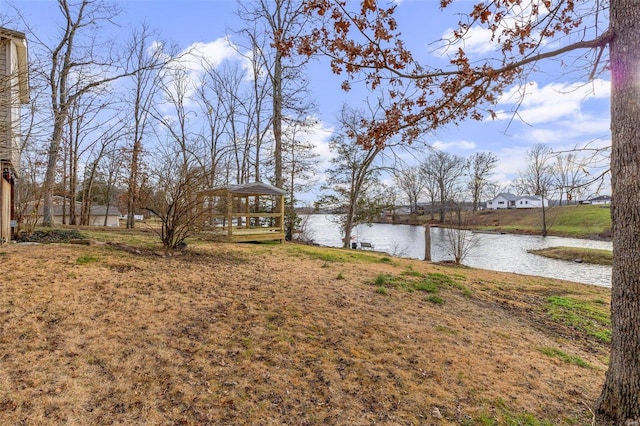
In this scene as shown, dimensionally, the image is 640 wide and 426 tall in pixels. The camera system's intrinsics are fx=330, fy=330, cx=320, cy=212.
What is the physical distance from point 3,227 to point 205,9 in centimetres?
640

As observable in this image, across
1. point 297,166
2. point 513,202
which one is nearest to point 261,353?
point 297,166

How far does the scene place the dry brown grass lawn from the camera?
2.18 meters

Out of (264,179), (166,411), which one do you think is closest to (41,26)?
(264,179)

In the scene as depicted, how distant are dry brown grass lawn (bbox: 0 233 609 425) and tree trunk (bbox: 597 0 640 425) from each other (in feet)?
1.33

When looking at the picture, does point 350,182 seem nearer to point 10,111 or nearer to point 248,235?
point 248,235

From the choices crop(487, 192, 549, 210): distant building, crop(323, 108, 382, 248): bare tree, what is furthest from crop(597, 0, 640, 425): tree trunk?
crop(487, 192, 549, 210): distant building

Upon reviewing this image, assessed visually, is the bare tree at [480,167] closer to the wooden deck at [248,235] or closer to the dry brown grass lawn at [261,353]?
the wooden deck at [248,235]

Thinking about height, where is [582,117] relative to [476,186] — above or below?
below

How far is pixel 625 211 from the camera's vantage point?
7.57 feet

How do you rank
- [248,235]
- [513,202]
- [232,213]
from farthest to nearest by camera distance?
[513,202], [248,235], [232,213]

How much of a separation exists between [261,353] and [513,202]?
58802mm

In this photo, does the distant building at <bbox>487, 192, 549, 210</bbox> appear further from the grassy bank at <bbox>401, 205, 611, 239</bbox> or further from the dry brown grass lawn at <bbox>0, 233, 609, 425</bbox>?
the dry brown grass lawn at <bbox>0, 233, 609, 425</bbox>

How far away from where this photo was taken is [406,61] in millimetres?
3182

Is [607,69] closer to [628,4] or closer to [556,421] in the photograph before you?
[628,4]
